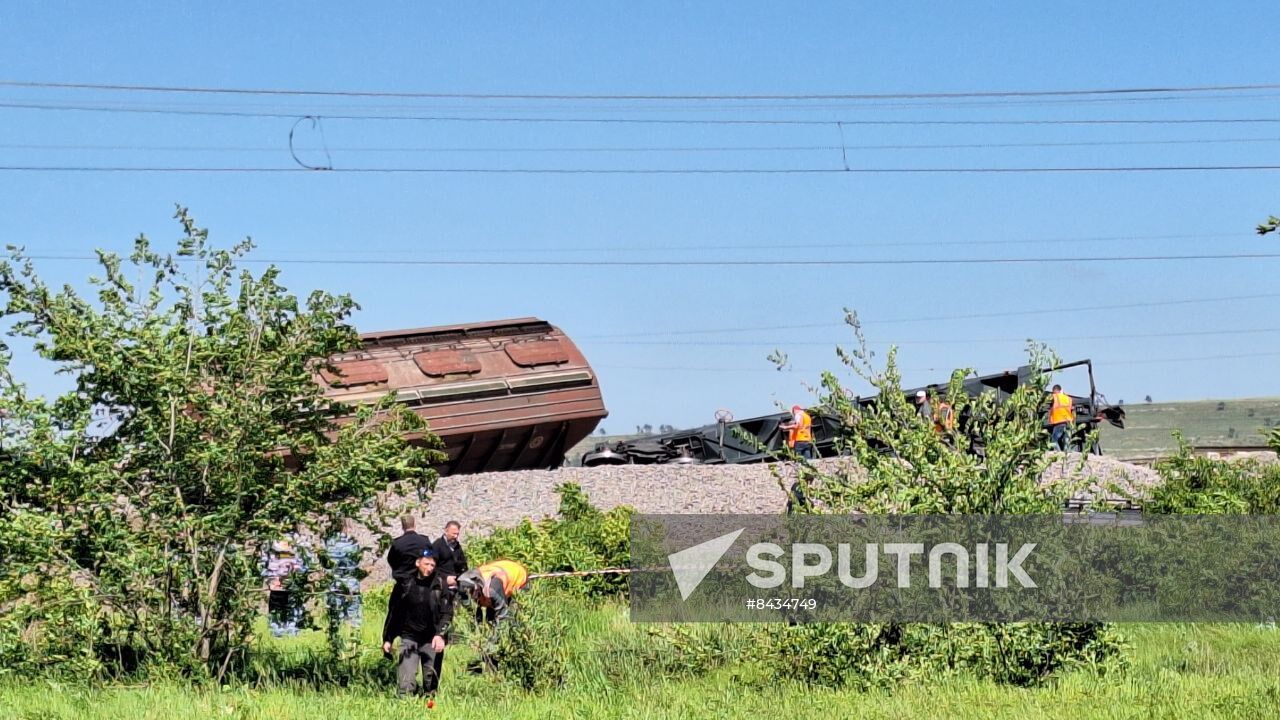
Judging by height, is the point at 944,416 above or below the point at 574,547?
above

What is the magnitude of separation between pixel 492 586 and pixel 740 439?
56.9ft

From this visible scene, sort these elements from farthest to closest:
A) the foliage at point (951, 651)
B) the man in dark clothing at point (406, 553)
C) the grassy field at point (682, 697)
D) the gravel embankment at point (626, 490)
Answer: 1. the gravel embankment at point (626, 490)
2. the man in dark clothing at point (406, 553)
3. the foliage at point (951, 651)
4. the grassy field at point (682, 697)

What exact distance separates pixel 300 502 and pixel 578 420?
16.5m

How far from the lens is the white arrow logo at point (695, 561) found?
1716cm

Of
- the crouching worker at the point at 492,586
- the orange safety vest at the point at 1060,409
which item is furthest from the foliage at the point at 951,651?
the orange safety vest at the point at 1060,409

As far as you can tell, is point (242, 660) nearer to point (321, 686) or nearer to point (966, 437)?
point (321, 686)

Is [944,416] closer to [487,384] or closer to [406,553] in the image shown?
[406,553]

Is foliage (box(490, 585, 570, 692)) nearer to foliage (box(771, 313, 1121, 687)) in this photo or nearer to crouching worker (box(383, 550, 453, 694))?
crouching worker (box(383, 550, 453, 694))

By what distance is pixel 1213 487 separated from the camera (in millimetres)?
17656

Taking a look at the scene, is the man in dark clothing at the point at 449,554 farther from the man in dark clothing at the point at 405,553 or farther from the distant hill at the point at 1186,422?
the distant hill at the point at 1186,422

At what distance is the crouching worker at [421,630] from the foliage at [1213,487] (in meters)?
9.52

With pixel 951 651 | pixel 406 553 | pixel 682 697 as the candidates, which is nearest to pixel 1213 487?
pixel 951 651

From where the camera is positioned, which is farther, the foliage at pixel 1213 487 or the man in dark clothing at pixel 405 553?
the foliage at pixel 1213 487

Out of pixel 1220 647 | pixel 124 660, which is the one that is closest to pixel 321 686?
pixel 124 660
